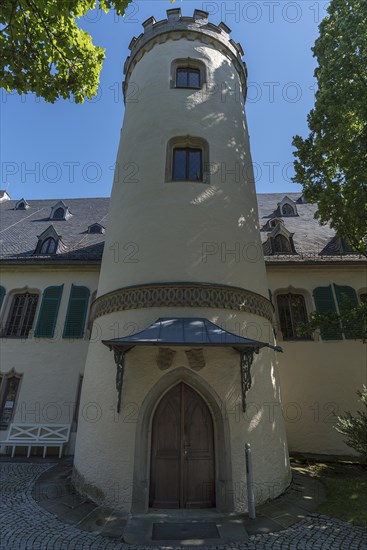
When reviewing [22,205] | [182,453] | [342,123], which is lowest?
[182,453]

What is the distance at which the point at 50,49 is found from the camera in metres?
5.90

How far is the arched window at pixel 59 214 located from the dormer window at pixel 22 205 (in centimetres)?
332

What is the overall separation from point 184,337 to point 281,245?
9239mm

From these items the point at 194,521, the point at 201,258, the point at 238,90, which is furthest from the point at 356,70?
the point at 194,521

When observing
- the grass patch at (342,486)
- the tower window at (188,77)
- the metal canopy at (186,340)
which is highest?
the tower window at (188,77)

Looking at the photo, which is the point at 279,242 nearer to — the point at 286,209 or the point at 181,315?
the point at 286,209

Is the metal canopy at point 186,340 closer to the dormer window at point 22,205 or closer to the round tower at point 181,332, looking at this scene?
the round tower at point 181,332

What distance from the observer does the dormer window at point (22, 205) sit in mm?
19938

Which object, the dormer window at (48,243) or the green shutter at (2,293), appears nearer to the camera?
the green shutter at (2,293)

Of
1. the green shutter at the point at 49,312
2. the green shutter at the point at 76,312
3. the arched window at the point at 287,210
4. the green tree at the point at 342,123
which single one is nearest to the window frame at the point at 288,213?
the arched window at the point at 287,210

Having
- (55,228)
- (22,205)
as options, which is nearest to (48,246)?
(55,228)

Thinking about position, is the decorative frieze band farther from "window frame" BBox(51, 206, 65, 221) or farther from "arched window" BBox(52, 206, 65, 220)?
"arched window" BBox(52, 206, 65, 220)

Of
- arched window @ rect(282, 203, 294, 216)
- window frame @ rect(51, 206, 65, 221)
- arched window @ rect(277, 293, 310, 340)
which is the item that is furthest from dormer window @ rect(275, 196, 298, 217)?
window frame @ rect(51, 206, 65, 221)

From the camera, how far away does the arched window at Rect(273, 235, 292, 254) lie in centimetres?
1329
